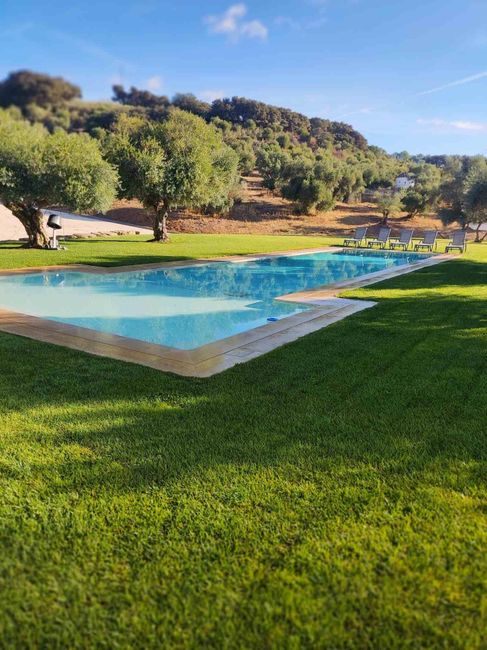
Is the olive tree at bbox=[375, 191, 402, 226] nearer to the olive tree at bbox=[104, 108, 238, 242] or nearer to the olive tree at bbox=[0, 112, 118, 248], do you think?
the olive tree at bbox=[104, 108, 238, 242]

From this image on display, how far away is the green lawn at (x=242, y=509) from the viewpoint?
154 cm

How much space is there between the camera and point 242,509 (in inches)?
83.4

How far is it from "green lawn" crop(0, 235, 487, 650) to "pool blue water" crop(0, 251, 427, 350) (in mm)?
2773

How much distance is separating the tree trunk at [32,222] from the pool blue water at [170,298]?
6.36m

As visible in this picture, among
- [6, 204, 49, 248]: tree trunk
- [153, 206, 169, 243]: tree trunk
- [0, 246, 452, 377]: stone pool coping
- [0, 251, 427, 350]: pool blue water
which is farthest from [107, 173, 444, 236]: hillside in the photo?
[0, 246, 452, 377]: stone pool coping

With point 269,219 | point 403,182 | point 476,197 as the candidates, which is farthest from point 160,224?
point 403,182

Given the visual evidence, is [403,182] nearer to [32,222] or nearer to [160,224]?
[160,224]

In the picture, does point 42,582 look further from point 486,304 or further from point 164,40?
point 486,304

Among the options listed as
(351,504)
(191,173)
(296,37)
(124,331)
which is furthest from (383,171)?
(351,504)

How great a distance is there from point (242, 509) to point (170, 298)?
24.3ft

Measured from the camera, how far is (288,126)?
6381cm

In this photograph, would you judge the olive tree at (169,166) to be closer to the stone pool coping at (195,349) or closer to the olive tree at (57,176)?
the olive tree at (57,176)

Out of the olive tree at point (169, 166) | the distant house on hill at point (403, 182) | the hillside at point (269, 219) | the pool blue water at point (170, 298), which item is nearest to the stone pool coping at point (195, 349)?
the pool blue water at point (170, 298)

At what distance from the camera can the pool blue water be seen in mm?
6836
